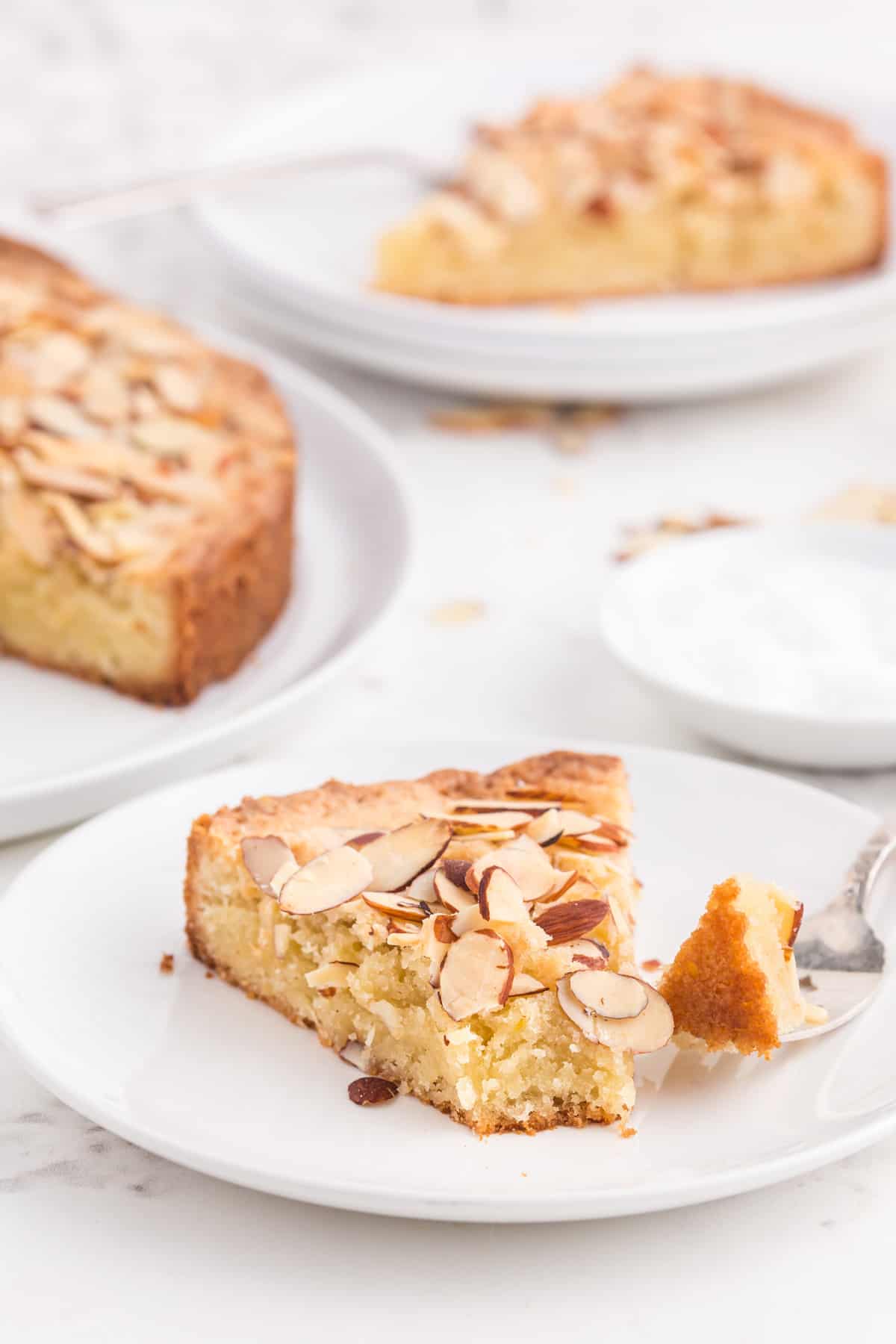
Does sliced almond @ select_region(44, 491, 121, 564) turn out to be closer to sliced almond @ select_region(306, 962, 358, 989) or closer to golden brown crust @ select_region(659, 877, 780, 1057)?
sliced almond @ select_region(306, 962, 358, 989)

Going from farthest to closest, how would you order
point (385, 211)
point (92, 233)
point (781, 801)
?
point (92, 233)
point (385, 211)
point (781, 801)

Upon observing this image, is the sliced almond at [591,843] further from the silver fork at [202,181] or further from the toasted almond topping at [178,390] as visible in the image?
the silver fork at [202,181]

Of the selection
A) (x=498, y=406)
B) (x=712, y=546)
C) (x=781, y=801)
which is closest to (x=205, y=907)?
(x=781, y=801)

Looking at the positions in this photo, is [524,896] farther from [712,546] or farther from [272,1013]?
[712,546]

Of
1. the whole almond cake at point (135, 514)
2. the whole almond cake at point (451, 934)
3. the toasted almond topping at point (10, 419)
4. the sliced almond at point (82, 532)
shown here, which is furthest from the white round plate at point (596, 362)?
the whole almond cake at point (451, 934)

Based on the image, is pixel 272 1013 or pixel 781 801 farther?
pixel 781 801

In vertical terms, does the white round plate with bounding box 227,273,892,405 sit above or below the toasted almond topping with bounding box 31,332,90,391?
below

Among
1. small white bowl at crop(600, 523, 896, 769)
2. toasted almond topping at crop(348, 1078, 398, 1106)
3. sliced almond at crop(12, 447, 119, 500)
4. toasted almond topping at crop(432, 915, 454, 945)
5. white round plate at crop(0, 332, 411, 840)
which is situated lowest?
white round plate at crop(0, 332, 411, 840)

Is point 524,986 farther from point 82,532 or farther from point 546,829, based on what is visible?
point 82,532

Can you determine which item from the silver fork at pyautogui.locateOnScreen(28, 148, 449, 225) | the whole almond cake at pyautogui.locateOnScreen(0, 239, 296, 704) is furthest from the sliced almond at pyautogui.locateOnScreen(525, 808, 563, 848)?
the silver fork at pyautogui.locateOnScreen(28, 148, 449, 225)
